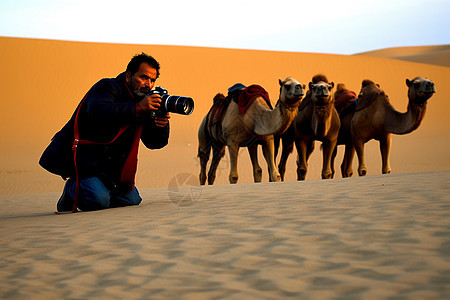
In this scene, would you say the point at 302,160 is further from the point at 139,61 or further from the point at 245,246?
the point at 245,246

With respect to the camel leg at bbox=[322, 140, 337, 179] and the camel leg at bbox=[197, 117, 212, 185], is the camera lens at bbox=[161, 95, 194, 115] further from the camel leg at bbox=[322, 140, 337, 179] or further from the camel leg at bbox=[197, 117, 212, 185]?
the camel leg at bbox=[197, 117, 212, 185]

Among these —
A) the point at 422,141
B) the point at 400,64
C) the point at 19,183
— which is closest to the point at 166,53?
the point at 400,64

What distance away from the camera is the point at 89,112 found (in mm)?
5250

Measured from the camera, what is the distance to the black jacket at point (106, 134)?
5.36 metres

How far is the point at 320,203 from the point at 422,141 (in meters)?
24.0

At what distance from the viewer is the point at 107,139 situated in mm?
5523

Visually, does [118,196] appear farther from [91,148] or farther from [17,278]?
[17,278]

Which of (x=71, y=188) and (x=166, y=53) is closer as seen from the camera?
(x=71, y=188)

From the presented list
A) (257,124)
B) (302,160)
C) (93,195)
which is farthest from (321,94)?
(93,195)

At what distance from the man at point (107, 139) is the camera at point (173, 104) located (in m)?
0.19

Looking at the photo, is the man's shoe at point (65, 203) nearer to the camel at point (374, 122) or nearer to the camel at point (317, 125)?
the camel at point (317, 125)

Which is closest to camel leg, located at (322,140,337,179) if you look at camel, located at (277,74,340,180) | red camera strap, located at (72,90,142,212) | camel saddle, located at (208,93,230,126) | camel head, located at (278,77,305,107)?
camel, located at (277,74,340,180)

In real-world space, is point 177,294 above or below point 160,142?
below

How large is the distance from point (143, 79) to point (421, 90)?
19.2ft
